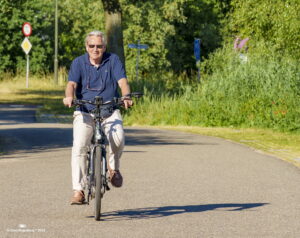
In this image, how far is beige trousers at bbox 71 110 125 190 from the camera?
881 centimetres

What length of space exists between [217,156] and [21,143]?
13.1 ft

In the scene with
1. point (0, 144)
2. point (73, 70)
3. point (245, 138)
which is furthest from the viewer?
point (245, 138)

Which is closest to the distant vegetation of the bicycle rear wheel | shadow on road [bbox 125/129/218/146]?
shadow on road [bbox 125/129/218/146]

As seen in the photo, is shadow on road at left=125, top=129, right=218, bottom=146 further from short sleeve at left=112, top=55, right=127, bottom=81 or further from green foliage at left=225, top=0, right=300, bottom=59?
short sleeve at left=112, top=55, right=127, bottom=81

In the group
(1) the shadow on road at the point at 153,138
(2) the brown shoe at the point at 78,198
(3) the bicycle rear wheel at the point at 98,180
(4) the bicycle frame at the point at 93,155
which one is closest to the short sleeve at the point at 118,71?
(4) the bicycle frame at the point at 93,155

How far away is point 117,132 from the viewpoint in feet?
29.1

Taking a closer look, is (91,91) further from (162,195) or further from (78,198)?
(162,195)

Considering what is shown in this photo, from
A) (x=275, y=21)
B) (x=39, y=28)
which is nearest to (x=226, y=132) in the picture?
(x=275, y=21)

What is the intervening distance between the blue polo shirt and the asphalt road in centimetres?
119

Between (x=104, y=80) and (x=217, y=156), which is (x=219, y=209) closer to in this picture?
(x=104, y=80)

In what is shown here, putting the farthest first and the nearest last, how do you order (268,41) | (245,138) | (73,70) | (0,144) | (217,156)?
(268,41), (245,138), (0,144), (217,156), (73,70)

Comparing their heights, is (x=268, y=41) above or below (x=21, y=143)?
above

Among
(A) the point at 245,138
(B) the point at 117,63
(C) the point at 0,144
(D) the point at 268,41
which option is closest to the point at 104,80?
(B) the point at 117,63

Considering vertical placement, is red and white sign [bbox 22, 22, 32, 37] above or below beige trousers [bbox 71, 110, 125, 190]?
above
